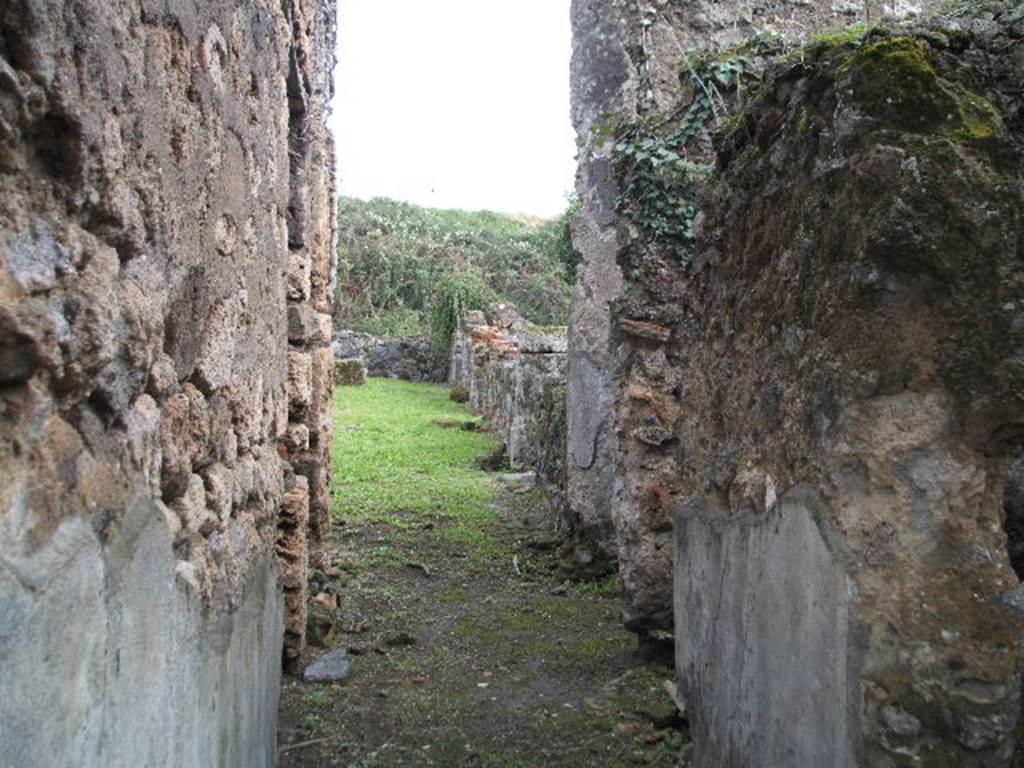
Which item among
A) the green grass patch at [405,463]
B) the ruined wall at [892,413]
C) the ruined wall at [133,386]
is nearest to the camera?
the ruined wall at [133,386]

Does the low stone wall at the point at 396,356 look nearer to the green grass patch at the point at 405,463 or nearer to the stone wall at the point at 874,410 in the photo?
the green grass patch at the point at 405,463

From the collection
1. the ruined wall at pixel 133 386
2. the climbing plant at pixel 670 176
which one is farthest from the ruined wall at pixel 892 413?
the climbing plant at pixel 670 176

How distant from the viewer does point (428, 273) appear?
2445 cm

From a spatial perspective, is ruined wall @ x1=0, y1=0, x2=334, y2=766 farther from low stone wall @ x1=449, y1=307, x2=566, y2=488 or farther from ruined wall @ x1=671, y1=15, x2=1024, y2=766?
low stone wall @ x1=449, y1=307, x2=566, y2=488

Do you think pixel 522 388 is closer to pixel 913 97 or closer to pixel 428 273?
pixel 913 97

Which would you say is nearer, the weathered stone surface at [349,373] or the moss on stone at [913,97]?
the moss on stone at [913,97]

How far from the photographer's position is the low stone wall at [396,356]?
20547 millimetres

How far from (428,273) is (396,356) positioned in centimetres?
431

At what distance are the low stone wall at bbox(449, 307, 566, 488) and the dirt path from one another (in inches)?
37.4

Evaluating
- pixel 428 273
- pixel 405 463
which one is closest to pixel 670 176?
pixel 405 463

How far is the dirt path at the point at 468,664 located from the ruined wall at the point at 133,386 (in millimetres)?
889

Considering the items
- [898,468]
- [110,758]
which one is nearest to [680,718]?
[898,468]

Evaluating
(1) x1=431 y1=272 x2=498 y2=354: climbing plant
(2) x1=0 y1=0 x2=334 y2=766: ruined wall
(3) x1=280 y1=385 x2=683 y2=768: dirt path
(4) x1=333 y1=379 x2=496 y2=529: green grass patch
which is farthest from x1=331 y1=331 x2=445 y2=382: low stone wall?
(2) x1=0 y1=0 x2=334 y2=766: ruined wall

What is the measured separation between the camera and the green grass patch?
25.5ft
